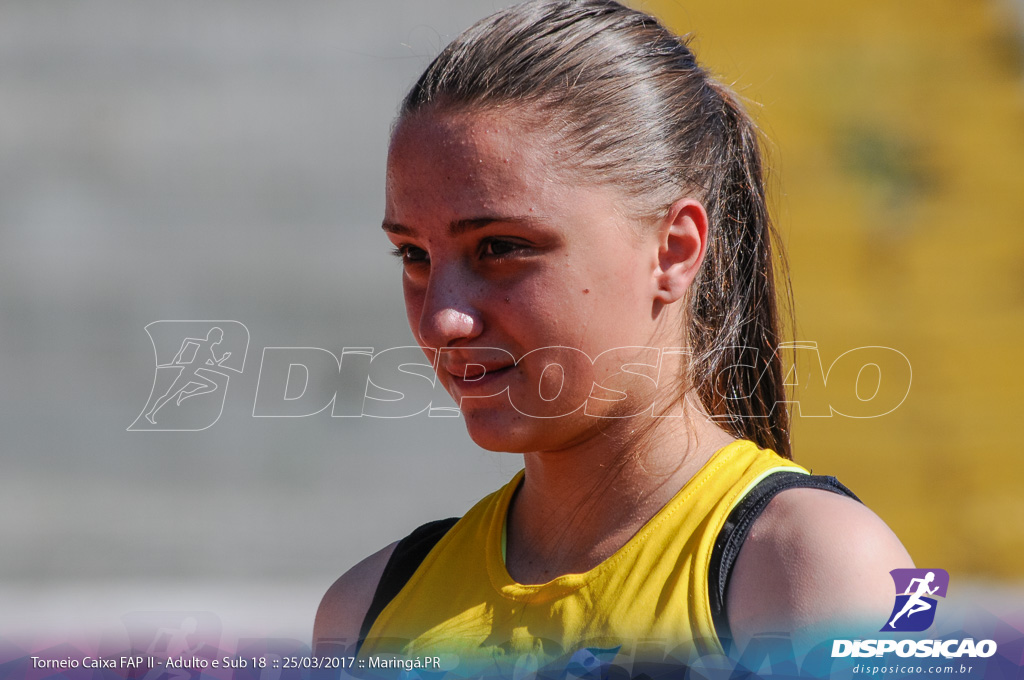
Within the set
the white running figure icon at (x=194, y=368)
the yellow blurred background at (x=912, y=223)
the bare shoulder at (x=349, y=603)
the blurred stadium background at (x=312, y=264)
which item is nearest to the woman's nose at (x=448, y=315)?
the bare shoulder at (x=349, y=603)

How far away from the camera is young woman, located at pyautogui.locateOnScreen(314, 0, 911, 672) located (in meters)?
0.98

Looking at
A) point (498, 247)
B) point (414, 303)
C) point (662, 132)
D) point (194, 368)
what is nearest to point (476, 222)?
point (498, 247)

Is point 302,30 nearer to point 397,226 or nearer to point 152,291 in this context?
point 152,291

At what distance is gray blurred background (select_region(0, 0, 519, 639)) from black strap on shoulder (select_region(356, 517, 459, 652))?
187 centimetres

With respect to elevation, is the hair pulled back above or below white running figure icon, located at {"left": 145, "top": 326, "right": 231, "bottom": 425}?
above

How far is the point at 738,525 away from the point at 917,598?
0.60 feet

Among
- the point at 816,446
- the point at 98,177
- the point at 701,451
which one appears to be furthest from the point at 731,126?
the point at 98,177

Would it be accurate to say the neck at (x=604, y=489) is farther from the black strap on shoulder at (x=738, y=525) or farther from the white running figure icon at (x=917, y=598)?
the white running figure icon at (x=917, y=598)

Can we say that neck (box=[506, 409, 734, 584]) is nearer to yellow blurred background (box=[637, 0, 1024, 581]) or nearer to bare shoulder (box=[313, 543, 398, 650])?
bare shoulder (box=[313, 543, 398, 650])

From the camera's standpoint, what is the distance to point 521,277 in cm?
105

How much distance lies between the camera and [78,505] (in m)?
3.30
